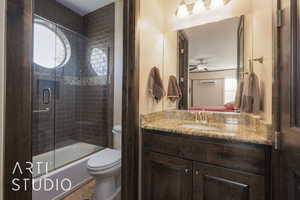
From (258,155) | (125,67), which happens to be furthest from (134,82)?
(258,155)

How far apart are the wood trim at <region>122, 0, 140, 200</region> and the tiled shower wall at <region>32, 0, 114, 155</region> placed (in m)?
1.10

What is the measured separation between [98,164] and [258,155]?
1.45 meters

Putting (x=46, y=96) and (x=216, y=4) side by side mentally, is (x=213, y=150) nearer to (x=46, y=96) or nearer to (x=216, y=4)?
→ (x=216, y=4)

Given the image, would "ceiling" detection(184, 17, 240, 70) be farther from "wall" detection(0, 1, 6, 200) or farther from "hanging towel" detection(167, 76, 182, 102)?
"wall" detection(0, 1, 6, 200)

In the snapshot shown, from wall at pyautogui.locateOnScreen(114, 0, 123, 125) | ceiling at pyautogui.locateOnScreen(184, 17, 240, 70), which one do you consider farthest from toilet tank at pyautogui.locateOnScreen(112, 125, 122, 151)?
ceiling at pyautogui.locateOnScreen(184, 17, 240, 70)

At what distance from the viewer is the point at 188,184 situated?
1.22 m

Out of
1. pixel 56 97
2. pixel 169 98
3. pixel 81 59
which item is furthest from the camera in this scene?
pixel 81 59

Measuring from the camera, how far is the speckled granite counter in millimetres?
1060

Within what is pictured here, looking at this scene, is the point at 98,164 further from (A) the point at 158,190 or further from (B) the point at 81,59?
(B) the point at 81,59

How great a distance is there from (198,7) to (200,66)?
657 mm

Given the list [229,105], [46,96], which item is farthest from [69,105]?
[229,105]

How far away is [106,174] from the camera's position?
1.61 meters

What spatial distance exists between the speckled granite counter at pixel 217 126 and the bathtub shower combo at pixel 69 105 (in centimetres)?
71

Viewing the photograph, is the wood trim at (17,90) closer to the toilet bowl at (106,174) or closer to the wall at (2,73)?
the wall at (2,73)
